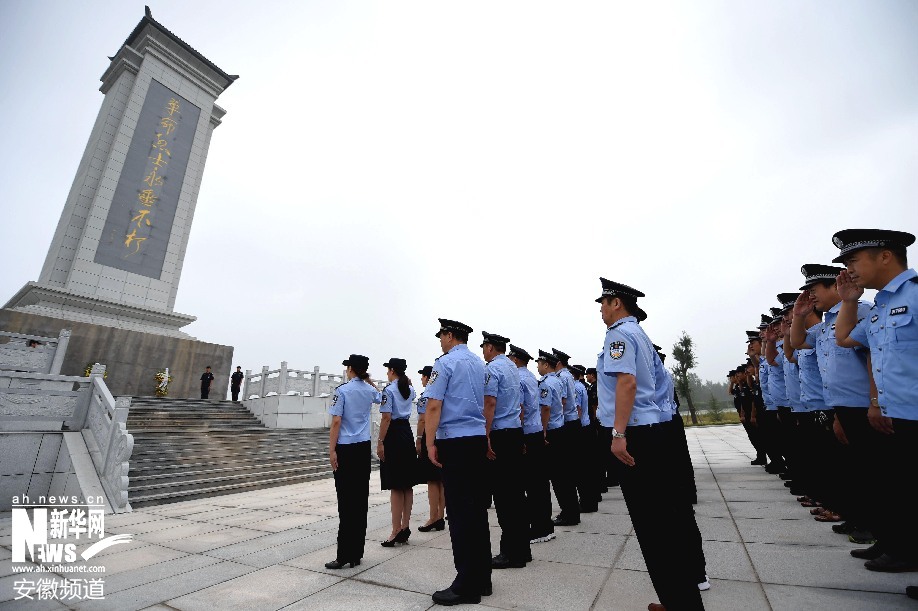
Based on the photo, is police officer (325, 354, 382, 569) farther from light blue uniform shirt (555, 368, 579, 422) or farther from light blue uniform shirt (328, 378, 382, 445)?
light blue uniform shirt (555, 368, 579, 422)

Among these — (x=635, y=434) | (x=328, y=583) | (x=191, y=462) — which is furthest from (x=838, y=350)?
(x=191, y=462)

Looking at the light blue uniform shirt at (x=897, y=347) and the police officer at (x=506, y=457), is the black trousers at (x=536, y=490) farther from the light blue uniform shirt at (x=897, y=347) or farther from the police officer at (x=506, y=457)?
the light blue uniform shirt at (x=897, y=347)

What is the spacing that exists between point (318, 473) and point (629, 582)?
10.1m

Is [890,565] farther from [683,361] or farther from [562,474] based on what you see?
[683,361]

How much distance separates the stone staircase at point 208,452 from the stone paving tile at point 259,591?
588 cm

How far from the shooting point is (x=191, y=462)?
9.64 metres

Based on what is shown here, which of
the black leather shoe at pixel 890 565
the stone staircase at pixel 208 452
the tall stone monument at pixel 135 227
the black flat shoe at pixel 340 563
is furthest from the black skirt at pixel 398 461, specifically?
the tall stone monument at pixel 135 227

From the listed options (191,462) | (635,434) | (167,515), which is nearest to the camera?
(635,434)

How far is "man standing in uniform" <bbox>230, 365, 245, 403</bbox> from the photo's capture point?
17.2 m

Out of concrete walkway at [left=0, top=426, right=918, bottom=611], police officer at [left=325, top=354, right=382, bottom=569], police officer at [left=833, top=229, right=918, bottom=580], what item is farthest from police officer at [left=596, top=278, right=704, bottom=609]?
police officer at [left=325, top=354, right=382, bottom=569]

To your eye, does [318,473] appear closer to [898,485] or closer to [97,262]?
[898,485]

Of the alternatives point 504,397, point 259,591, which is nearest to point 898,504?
point 504,397

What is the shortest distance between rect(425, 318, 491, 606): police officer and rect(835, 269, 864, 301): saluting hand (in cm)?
290

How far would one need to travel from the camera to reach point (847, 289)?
3.06m
